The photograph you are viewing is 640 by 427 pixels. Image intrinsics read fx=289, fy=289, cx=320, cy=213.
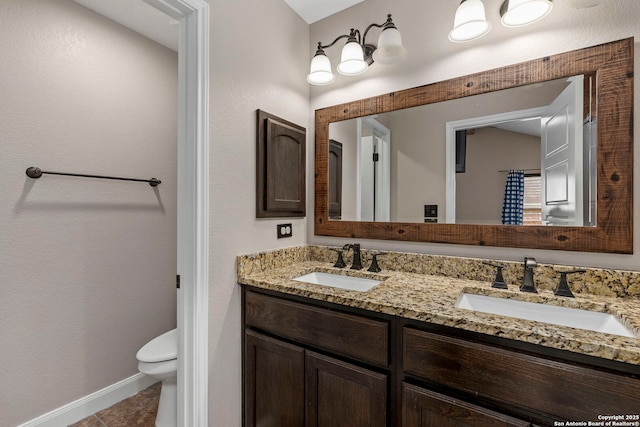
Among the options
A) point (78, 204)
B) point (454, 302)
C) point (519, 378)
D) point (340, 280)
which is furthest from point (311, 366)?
point (78, 204)

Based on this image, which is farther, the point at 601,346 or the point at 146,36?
the point at 146,36

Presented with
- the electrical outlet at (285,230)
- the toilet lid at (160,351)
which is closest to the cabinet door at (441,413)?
the electrical outlet at (285,230)

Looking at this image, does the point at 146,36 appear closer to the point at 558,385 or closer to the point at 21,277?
the point at 21,277

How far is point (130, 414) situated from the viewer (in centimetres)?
176

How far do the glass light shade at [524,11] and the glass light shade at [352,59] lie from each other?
0.64m

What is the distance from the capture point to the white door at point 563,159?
1.20m

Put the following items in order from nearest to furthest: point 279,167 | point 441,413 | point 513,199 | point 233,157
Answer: point 441,413 < point 513,199 < point 233,157 < point 279,167

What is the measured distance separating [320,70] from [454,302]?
53.4 inches

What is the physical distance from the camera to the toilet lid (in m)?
1.53

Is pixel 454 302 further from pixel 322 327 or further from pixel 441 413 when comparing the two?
pixel 322 327

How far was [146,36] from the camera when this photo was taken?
6.67 feet

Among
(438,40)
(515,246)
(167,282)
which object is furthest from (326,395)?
(438,40)

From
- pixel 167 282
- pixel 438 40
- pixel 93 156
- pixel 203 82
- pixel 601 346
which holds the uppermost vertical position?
pixel 438 40

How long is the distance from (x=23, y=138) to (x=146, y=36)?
41.7 inches
